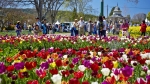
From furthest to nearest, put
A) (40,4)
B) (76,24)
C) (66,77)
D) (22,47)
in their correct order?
(40,4), (76,24), (22,47), (66,77)

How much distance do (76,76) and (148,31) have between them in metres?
25.5

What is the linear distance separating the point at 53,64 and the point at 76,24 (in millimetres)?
17552

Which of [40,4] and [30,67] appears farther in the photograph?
[40,4]

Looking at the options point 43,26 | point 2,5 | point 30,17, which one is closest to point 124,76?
point 43,26

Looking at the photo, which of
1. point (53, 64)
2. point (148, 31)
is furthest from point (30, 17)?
point (53, 64)

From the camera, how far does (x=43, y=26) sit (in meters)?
23.1

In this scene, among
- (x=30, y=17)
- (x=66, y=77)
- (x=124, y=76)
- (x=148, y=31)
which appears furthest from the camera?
(x=30, y=17)

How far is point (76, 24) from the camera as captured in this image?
21.3 metres

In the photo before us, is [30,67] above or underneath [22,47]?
above

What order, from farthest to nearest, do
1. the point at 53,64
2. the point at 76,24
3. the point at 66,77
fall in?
1. the point at 76,24
2. the point at 53,64
3. the point at 66,77

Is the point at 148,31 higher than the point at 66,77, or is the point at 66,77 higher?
the point at 66,77

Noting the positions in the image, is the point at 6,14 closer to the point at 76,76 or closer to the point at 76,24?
the point at 76,24

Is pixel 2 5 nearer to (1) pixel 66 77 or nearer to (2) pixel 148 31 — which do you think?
(2) pixel 148 31

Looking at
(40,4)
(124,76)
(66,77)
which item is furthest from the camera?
(40,4)
